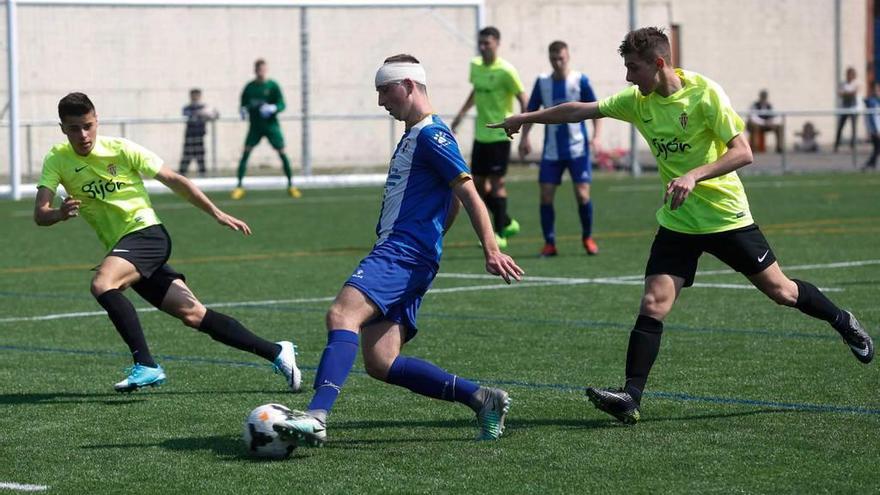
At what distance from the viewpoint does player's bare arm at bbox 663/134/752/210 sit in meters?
7.15

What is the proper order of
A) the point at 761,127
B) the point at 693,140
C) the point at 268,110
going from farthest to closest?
the point at 761,127
the point at 268,110
the point at 693,140

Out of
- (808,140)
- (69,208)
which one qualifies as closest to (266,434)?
(69,208)

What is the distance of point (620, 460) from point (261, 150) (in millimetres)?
30645

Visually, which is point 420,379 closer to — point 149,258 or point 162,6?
point 149,258

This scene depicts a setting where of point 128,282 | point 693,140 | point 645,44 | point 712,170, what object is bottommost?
point 128,282

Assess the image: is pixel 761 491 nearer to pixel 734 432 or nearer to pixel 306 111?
pixel 734 432

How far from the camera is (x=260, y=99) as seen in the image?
2653cm

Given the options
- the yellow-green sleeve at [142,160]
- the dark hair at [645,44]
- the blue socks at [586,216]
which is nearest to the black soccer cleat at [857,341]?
the dark hair at [645,44]

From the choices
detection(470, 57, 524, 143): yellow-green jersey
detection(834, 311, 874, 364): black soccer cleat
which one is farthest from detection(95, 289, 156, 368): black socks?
detection(470, 57, 524, 143): yellow-green jersey

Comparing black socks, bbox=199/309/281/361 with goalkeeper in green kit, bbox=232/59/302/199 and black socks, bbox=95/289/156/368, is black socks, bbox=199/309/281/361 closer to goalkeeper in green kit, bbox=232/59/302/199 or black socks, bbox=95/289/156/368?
black socks, bbox=95/289/156/368

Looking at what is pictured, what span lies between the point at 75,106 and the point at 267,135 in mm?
17986

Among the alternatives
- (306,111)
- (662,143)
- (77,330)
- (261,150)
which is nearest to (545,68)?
(261,150)

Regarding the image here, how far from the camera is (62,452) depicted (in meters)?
6.85

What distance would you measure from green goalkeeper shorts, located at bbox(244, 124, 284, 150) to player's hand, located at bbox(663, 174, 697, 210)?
1950 cm
